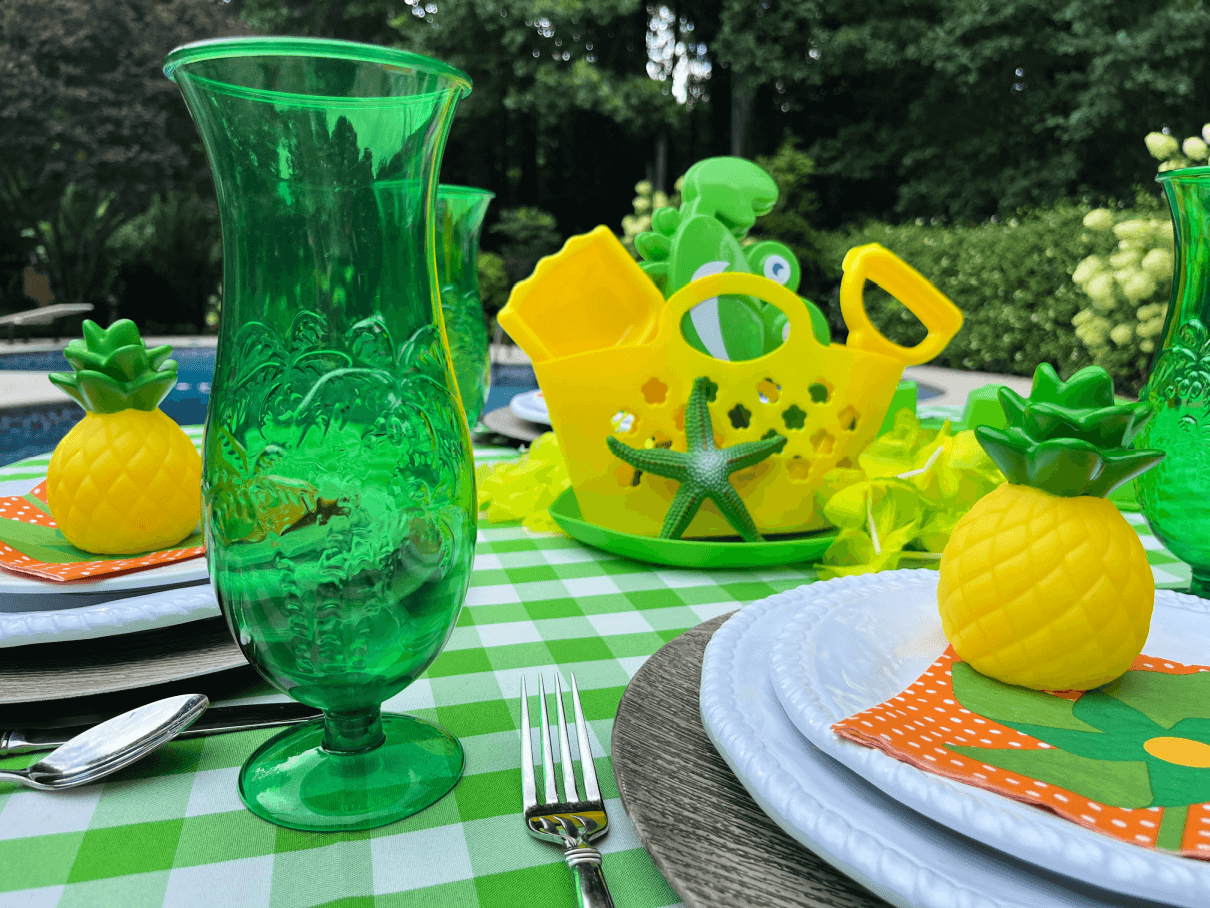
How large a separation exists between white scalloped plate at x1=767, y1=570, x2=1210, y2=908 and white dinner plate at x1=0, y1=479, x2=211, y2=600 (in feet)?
1.25

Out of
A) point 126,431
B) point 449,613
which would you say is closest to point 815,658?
point 449,613

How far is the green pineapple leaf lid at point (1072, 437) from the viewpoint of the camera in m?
0.41

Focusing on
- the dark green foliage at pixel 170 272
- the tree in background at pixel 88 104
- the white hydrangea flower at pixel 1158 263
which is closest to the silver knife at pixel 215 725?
the white hydrangea flower at pixel 1158 263

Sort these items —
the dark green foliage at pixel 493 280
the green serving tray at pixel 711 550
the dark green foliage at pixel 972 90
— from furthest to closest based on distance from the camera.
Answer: the dark green foliage at pixel 972 90 → the dark green foliage at pixel 493 280 → the green serving tray at pixel 711 550

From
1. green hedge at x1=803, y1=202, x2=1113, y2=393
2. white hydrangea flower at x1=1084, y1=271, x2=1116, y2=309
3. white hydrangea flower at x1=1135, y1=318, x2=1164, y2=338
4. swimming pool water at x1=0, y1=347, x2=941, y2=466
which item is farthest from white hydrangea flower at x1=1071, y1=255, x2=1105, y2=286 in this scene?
green hedge at x1=803, y1=202, x2=1113, y2=393

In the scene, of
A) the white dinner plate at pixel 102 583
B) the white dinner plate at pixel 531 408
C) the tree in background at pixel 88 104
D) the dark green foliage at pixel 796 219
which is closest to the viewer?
the white dinner plate at pixel 102 583

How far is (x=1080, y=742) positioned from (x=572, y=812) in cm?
24

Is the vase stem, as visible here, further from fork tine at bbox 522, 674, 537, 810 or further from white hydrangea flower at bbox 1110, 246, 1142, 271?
white hydrangea flower at bbox 1110, 246, 1142, 271

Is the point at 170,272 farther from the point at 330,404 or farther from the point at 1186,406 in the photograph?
the point at 1186,406

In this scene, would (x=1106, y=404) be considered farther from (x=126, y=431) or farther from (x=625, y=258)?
(x=126, y=431)

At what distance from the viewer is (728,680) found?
1.32 feet

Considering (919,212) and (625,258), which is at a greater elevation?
(919,212)

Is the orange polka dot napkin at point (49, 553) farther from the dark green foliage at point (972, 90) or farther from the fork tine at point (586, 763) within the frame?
the dark green foliage at point (972, 90)

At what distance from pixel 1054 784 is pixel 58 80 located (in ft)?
43.0
